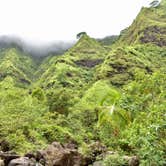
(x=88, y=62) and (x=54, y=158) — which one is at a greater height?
(x=54, y=158)

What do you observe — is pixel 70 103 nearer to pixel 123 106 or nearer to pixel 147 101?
pixel 123 106

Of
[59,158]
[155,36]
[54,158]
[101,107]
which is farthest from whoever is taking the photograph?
[155,36]

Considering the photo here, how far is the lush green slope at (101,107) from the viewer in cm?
1973

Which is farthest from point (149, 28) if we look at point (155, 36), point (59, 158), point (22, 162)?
point (22, 162)

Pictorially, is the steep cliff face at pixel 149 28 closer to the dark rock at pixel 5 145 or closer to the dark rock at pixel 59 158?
the dark rock at pixel 5 145

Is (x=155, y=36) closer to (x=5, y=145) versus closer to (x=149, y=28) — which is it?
(x=149, y=28)

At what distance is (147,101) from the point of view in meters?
29.1

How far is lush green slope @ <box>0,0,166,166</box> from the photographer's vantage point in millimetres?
19734

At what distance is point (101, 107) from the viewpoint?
38188 mm

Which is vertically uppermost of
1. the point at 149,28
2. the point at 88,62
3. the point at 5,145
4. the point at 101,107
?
the point at 149,28

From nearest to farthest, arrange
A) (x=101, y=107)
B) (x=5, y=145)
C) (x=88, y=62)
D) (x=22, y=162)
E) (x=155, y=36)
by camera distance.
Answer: (x=22, y=162)
(x=5, y=145)
(x=101, y=107)
(x=88, y=62)
(x=155, y=36)

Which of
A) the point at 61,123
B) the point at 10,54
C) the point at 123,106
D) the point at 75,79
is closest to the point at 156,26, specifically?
the point at 75,79

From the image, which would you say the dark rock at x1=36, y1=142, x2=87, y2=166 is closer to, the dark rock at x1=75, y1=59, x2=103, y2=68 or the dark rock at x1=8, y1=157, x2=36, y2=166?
the dark rock at x1=8, y1=157, x2=36, y2=166

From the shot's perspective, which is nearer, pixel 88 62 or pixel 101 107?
pixel 101 107
